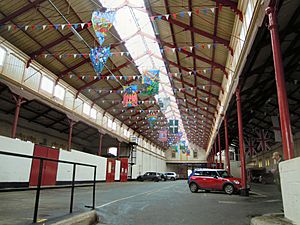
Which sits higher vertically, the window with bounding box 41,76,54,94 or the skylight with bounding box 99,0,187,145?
the skylight with bounding box 99,0,187,145

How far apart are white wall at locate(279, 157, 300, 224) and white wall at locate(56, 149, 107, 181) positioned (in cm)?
1423

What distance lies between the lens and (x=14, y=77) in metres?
18.1

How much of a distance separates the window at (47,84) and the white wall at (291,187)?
819 inches

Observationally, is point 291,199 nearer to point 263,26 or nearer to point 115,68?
point 263,26

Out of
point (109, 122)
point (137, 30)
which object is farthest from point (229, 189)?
Result: point (109, 122)

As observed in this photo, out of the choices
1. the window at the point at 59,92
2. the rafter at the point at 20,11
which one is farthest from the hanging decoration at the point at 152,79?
the window at the point at 59,92

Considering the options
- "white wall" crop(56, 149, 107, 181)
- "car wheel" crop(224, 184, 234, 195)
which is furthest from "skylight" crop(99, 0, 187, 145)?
"car wheel" crop(224, 184, 234, 195)

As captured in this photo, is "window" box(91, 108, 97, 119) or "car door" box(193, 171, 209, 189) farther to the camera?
"window" box(91, 108, 97, 119)

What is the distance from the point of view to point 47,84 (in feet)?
73.3

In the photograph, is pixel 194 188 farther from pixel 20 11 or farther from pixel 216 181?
pixel 20 11

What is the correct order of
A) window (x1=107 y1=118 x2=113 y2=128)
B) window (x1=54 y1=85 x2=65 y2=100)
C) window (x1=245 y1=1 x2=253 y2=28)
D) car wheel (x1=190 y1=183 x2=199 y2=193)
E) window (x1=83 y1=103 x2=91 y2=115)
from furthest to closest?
window (x1=107 y1=118 x2=113 y2=128), window (x1=83 y1=103 x2=91 y2=115), window (x1=54 y1=85 x2=65 y2=100), car wheel (x1=190 y1=183 x2=199 y2=193), window (x1=245 y1=1 x2=253 y2=28)

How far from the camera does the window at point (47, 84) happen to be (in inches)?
859

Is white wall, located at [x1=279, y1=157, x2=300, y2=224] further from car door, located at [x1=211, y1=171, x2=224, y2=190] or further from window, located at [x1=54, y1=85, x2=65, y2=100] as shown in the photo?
window, located at [x1=54, y1=85, x2=65, y2=100]

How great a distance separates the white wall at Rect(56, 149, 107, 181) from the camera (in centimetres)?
2041
